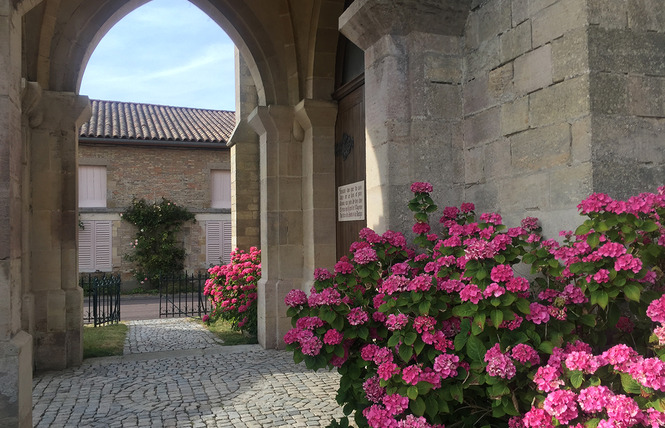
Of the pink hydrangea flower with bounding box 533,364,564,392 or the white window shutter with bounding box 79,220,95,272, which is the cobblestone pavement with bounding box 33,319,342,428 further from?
the white window shutter with bounding box 79,220,95,272

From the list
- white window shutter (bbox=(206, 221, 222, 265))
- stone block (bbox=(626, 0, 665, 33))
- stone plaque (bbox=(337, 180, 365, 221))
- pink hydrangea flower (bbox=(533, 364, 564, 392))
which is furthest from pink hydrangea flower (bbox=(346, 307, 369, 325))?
white window shutter (bbox=(206, 221, 222, 265))

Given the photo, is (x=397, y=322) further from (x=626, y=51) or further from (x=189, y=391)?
(x=189, y=391)

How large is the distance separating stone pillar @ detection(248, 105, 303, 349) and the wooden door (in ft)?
1.98

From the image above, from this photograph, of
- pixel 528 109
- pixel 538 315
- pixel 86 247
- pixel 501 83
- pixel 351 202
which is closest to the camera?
pixel 538 315

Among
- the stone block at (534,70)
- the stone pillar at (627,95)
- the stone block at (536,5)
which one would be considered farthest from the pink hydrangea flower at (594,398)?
the stone block at (536,5)

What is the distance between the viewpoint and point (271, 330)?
675cm

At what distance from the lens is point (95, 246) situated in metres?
18.2

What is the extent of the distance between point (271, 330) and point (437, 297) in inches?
180

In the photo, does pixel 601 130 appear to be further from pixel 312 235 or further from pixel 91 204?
pixel 91 204

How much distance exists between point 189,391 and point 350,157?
10.5ft

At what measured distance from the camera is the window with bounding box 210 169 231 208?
19484 millimetres

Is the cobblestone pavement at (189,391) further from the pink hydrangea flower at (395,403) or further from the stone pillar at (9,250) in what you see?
the pink hydrangea flower at (395,403)

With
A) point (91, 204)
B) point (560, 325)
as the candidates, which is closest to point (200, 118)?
point (91, 204)

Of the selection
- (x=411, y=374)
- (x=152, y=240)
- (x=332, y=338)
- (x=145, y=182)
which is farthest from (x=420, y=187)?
(x=145, y=182)
